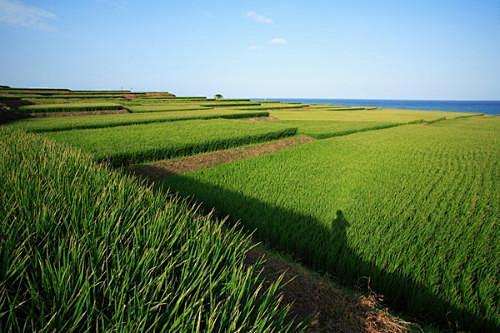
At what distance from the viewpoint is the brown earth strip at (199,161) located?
28.4 ft

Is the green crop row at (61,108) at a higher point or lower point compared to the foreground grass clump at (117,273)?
higher

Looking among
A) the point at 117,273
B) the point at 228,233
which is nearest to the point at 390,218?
the point at 228,233

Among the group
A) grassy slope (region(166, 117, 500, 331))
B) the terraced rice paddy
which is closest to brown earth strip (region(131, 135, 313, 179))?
Result: the terraced rice paddy

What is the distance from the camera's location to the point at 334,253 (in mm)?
3730

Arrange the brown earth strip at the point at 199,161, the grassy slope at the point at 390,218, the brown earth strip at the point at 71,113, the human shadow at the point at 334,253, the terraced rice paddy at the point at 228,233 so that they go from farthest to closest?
the brown earth strip at the point at 71,113
the brown earth strip at the point at 199,161
the grassy slope at the point at 390,218
the human shadow at the point at 334,253
the terraced rice paddy at the point at 228,233

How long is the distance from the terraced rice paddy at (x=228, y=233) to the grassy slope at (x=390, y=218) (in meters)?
0.02

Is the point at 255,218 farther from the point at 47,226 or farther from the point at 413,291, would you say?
the point at 47,226

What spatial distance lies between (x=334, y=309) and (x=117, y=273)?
7.64 feet

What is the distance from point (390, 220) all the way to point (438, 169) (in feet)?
16.1

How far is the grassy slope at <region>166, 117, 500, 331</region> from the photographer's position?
10.1 ft

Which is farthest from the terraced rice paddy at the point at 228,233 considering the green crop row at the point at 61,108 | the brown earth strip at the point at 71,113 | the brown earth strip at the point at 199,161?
the green crop row at the point at 61,108

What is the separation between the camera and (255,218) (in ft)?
16.1

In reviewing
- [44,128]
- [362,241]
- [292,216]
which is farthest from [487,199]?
[44,128]

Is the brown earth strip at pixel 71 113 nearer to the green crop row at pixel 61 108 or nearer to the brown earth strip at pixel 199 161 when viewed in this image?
the green crop row at pixel 61 108
